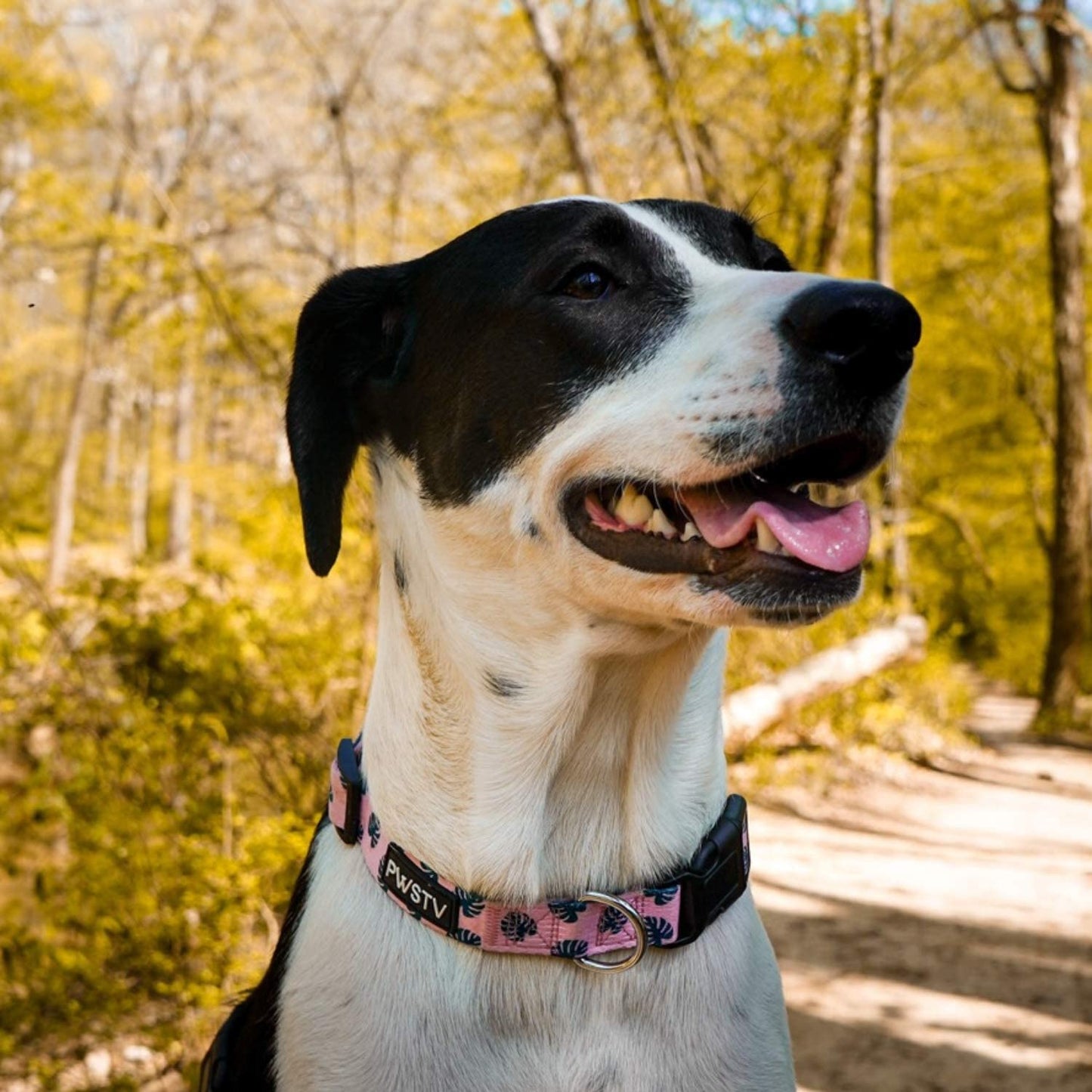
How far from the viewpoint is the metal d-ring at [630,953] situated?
71.3 inches

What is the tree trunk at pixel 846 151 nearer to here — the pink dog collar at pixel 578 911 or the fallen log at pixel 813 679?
the fallen log at pixel 813 679

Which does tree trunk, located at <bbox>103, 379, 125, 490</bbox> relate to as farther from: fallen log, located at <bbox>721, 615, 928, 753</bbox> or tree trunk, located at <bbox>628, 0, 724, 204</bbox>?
tree trunk, located at <bbox>628, 0, 724, 204</bbox>

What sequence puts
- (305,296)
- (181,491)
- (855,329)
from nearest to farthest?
1. (855,329)
2. (305,296)
3. (181,491)

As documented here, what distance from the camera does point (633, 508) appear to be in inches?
73.3

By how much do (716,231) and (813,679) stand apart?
6057mm

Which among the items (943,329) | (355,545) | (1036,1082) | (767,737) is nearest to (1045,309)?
(943,329)

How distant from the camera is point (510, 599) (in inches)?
78.7

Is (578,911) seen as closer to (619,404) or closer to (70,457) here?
(619,404)

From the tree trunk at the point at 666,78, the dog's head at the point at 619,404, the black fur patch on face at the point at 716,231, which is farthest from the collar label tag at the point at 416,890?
the tree trunk at the point at 666,78

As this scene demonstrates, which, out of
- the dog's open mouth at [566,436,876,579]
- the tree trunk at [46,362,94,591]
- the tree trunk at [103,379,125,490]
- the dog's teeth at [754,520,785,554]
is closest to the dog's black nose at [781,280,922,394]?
the dog's open mouth at [566,436,876,579]

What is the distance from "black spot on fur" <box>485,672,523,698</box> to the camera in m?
1.98

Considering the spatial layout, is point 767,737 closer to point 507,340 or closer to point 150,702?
point 150,702

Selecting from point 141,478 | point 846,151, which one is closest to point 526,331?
point 846,151

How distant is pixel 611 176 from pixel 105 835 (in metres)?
5.02
